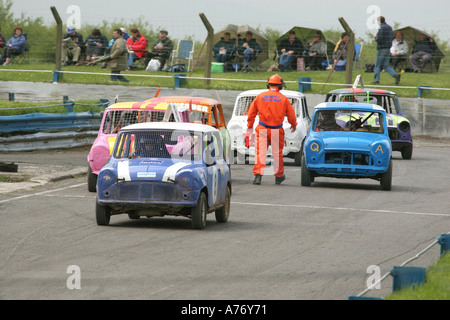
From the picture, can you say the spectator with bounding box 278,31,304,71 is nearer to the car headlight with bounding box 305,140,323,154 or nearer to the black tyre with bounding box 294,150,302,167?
the black tyre with bounding box 294,150,302,167

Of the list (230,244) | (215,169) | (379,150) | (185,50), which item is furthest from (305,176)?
(185,50)

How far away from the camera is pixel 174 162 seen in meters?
11.7

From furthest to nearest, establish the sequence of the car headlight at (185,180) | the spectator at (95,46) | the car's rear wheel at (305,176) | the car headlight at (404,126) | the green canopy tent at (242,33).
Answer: the green canopy tent at (242,33) < the spectator at (95,46) < the car headlight at (404,126) < the car's rear wheel at (305,176) < the car headlight at (185,180)

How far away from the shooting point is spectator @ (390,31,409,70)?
3403 cm

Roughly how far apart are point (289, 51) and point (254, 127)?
46.5 ft

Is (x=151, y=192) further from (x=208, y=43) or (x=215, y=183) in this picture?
(x=208, y=43)

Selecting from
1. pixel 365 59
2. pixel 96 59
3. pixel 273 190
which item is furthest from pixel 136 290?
pixel 365 59

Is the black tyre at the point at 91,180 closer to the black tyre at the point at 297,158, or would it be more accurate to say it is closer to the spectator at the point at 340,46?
the black tyre at the point at 297,158

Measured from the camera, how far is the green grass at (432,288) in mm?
7352

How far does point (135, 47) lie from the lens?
35.5 m

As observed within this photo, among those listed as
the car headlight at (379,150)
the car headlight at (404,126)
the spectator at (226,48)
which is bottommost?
the car headlight at (404,126)

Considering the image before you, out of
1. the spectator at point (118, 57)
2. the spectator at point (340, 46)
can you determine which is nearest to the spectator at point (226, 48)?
the spectator at point (340, 46)

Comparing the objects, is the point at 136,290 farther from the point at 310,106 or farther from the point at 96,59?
the point at 96,59

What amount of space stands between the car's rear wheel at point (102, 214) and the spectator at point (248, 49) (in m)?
24.1
